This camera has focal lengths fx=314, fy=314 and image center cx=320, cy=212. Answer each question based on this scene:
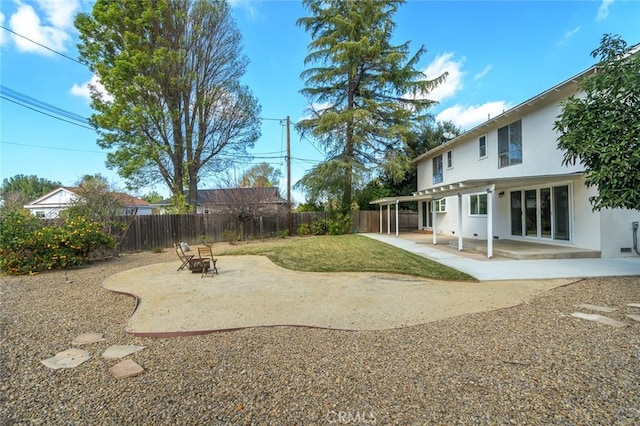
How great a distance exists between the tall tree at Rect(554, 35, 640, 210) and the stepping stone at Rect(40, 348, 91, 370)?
27.8 ft

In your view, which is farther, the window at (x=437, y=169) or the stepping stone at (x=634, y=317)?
the window at (x=437, y=169)

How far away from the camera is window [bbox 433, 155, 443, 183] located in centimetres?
1859

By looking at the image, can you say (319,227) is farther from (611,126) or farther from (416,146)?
(611,126)

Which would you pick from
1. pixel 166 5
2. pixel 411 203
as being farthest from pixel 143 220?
pixel 411 203

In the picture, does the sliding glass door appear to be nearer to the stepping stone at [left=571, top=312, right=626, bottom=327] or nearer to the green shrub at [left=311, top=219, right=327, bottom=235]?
the stepping stone at [left=571, top=312, right=626, bottom=327]

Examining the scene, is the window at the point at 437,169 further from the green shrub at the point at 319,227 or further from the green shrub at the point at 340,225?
the green shrub at the point at 319,227

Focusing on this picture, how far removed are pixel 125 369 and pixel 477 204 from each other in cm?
1497

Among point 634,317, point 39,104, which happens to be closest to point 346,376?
→ point 634,317

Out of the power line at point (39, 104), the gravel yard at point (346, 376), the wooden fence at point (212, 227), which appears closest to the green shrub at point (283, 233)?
the wooden fence at point (212, 227)

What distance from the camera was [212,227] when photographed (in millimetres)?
17172

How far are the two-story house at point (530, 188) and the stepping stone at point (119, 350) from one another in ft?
30.0

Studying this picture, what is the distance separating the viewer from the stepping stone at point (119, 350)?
11.4ft

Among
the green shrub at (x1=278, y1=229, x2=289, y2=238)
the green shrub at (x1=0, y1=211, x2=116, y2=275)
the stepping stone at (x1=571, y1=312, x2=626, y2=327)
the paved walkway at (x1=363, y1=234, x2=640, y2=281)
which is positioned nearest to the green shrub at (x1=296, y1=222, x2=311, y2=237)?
the green shrub at (x1=278, y1=229, x2=289, y2=238)

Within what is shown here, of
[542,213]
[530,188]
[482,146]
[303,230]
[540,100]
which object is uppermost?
[540,100]
